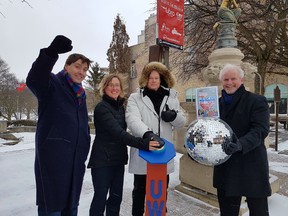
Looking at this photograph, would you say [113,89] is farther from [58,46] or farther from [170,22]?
[170,22]

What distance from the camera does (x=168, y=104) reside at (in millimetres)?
2301

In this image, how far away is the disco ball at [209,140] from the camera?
5.18 ft

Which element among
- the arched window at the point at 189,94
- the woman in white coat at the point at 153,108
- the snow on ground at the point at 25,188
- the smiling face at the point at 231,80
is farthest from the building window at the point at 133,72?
the smiling face at the point at 231,80

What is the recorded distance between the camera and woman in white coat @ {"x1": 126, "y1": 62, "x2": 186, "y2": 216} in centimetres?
224

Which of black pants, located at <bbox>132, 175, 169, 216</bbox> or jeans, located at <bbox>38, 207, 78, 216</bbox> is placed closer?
jeans, located at <bbox>38, 207, 78, 216</bbox>

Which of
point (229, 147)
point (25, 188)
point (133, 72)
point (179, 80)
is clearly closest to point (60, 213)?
point (229, 147)

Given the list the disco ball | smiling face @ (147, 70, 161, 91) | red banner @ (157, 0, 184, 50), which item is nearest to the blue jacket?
smiling face @ (147, 70, 161, 91)

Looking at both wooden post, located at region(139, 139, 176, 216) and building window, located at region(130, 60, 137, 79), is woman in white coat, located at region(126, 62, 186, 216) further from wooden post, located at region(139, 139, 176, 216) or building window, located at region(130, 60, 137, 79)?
building window, located at region(130, 60, 137, 79)

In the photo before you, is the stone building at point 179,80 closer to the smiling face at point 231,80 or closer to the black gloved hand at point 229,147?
the smiling face at point 231,80

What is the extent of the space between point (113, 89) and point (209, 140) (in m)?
1.13

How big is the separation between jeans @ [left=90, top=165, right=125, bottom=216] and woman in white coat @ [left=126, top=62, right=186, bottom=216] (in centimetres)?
18

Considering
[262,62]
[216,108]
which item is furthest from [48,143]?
[262,62]

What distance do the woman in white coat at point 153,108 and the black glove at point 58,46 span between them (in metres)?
0.86

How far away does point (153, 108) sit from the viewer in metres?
2.26
